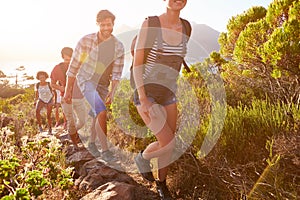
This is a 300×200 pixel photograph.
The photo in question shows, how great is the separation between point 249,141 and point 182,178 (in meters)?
0.84

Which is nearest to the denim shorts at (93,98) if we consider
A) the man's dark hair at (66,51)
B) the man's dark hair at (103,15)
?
the man's dark hair at (103,15)

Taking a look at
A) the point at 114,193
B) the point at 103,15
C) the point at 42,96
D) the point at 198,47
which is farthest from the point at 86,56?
the point at 42,96

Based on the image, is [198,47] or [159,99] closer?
[159,99]

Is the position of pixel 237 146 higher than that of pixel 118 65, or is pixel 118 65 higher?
pixel 118 65

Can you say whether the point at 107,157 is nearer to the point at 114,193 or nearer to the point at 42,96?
the point at 114,193

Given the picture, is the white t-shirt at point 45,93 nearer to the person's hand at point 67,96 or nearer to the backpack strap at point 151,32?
the person's hand at point 67,96

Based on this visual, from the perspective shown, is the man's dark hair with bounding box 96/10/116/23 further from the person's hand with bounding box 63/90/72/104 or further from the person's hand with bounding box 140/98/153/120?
the person's hand with bounding box 140/98/153/120

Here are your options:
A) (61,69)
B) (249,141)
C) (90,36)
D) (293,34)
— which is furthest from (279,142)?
(61,69)

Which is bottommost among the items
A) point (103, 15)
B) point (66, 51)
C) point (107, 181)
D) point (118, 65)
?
point (107, 181)

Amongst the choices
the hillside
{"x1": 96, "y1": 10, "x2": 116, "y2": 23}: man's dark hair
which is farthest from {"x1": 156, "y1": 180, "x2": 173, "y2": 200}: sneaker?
{"x1": 96, "y1": 10, "x2": 116, "y2": 23}: man's dark hair

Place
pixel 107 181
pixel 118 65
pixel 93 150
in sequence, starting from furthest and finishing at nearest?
pixel 93 150
pixel 118 65
pixel 107 181

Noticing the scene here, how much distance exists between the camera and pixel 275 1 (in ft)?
13.4

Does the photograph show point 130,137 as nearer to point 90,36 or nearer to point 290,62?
point 90,36

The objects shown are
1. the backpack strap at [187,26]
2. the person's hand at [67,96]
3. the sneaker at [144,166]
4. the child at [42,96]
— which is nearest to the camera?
the backpack strap at [187,26]
